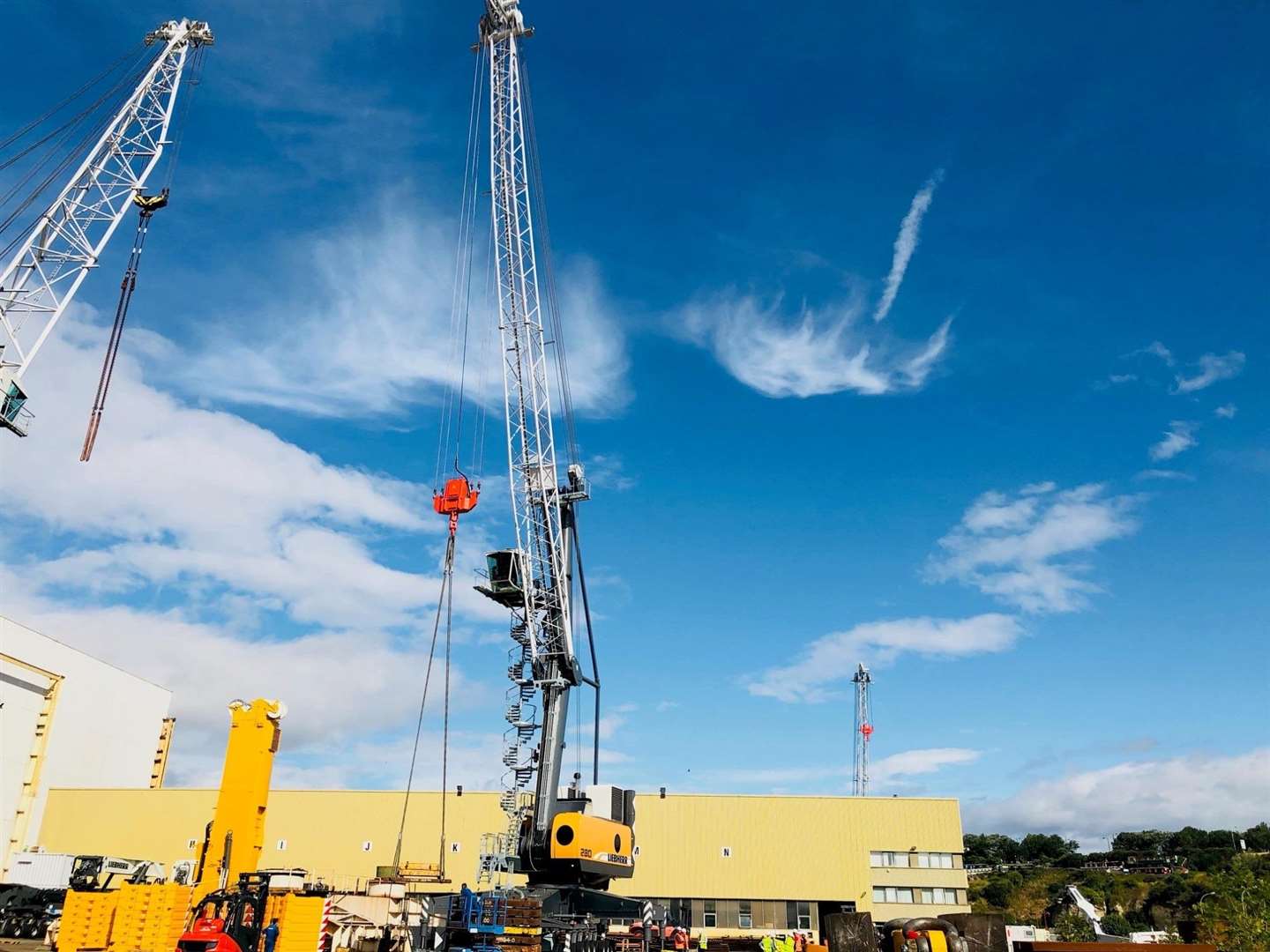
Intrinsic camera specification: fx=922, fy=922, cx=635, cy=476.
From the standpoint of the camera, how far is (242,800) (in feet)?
65.6

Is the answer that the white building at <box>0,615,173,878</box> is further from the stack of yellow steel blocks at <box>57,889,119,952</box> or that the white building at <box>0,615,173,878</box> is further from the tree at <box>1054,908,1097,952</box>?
the tree at <box>1054,908,1097,952</box>

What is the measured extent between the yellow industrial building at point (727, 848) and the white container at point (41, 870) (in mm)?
10483

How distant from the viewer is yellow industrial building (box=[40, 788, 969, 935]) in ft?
157

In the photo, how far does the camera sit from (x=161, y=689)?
6825 centimetres

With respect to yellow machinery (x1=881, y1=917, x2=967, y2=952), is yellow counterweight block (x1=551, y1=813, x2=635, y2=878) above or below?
above

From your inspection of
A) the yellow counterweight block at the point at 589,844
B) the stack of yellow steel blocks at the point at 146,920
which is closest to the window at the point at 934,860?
the yellow counterweight block at the point at 589,844

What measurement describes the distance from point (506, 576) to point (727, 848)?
1983 centimetres

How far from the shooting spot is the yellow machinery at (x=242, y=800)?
63.8 ft

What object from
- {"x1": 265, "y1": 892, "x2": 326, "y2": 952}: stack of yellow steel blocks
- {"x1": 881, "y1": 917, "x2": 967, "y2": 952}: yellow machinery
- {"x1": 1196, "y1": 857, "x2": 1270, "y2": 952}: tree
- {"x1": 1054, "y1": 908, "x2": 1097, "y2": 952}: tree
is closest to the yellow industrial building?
{"x1": 1054, "y1": 908, "x2": 1097, "y2": 952}: tree

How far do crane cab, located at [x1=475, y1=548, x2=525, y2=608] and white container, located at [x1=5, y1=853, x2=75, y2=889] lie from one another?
2207 cm

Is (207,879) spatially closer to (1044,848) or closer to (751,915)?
(751,915)

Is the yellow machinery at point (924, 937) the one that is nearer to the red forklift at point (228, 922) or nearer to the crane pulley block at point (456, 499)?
the red forklift at point (228, 922)

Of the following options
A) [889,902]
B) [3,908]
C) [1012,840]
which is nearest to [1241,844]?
[1012,840]

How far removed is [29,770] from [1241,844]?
131083mm
